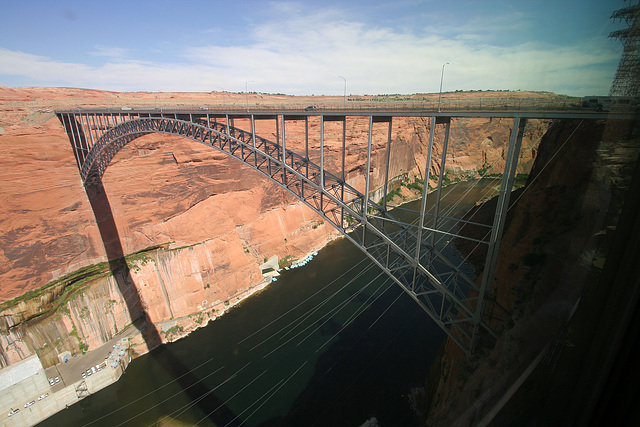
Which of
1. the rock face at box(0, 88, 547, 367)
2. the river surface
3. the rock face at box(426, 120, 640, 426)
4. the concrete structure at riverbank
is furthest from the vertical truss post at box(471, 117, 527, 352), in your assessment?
the concrete structure at riverbank

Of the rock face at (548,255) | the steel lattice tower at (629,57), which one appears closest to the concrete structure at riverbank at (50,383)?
the rock face at (548,255)

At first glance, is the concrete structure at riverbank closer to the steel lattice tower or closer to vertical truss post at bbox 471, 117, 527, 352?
vertical truss post at bbox 471, 117, 527, 352

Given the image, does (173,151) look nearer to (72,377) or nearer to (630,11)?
(72,377)

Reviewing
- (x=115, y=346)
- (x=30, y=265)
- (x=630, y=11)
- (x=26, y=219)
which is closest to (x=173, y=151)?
(x=26, y=219)

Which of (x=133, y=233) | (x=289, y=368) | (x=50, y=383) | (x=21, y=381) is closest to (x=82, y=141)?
(x=133, y=233)

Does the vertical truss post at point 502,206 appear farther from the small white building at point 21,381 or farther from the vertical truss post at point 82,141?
the vertical truss post at point 82,141

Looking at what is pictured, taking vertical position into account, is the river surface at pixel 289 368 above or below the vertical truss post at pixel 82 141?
below
